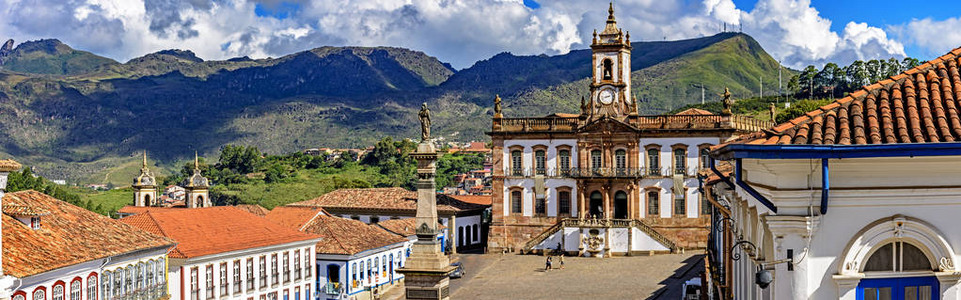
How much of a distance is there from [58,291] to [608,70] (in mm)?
36176

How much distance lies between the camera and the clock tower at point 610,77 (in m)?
58.6

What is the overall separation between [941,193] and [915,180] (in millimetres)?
239

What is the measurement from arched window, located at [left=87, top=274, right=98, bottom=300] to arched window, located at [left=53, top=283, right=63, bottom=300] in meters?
1.86

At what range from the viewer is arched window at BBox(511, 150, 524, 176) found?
59.7m

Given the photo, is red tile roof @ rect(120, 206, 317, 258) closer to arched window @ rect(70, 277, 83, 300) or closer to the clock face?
arched window @ rect(70, 277, 83, 300)

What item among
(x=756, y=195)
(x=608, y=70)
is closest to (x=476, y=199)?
(x=608, y=70)

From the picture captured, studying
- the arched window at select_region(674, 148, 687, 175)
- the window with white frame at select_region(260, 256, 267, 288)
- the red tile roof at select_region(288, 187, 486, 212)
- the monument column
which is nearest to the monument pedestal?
the monument column

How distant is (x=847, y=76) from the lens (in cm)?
10894

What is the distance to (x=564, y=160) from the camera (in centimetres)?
5894

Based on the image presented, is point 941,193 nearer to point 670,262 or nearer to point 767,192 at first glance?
point 767,192

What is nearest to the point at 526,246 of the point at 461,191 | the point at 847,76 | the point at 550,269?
the point at 550,269

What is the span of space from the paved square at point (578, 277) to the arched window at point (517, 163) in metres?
4.94

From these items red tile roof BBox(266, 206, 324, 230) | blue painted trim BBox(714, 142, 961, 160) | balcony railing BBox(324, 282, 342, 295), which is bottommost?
balcony railing BBox(324, 282, 342, 295)

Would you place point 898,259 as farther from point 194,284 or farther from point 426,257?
point 194,284
